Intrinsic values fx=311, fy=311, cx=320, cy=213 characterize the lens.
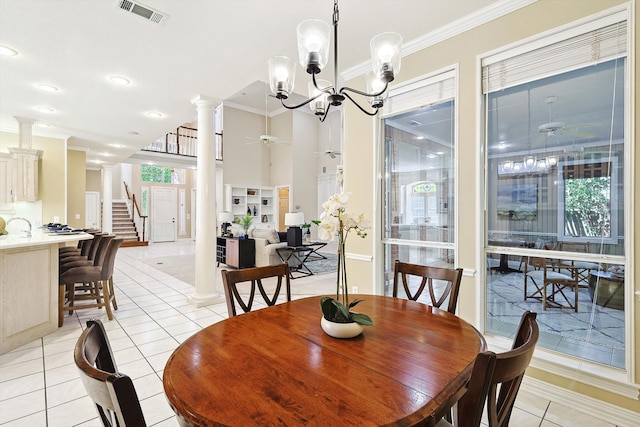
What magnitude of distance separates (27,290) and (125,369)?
4.86 feet

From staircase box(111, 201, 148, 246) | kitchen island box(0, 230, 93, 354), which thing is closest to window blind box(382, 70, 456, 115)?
kitchen island box(0, 230, 93, 354)

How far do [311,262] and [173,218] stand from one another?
7.92 meters

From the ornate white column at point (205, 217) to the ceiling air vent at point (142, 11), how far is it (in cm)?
168

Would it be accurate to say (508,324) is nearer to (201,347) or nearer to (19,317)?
(201,347)

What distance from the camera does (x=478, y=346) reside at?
1248 mm

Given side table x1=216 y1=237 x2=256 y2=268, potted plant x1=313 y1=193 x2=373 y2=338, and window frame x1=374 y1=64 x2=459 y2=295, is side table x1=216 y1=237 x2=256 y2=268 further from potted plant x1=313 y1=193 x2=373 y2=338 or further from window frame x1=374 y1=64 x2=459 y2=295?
potted plant x1=313 y1=193 x2=373 y2=338

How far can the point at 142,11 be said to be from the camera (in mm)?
2342

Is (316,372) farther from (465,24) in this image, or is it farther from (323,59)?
(465,24)

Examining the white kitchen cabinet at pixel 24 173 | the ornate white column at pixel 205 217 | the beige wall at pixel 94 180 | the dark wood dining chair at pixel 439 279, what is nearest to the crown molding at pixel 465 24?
the dark wood dining chair at pixel 439 279

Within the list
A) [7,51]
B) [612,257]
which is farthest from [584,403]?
[7,51]

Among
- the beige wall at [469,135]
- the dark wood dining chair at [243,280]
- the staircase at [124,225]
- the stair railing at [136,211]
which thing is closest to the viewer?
the dark wood dining chair at [243,280]

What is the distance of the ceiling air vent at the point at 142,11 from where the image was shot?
2256 millimetres

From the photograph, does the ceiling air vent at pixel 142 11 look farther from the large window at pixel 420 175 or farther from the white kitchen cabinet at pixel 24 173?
the white kitchen cabinet at pixel 24 173

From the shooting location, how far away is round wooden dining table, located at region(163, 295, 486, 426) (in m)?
0.82
